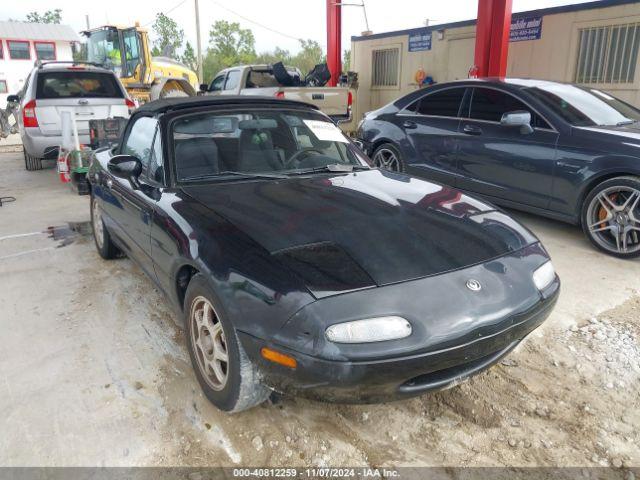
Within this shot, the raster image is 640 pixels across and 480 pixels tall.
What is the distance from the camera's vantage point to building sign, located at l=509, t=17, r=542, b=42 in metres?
10.1

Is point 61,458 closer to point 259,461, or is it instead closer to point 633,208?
point 259,461

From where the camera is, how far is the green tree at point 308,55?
4384 cm

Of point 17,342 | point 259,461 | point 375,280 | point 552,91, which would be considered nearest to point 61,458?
point 259,461

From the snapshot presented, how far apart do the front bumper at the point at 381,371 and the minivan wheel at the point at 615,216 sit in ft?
9.34

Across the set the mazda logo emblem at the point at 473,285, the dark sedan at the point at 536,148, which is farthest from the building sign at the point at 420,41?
the mazda logo emblem at the point at 473,285

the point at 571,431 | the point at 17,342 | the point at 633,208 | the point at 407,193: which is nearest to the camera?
the point at 571,431

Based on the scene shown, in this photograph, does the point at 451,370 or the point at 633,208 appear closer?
the point at 451,370

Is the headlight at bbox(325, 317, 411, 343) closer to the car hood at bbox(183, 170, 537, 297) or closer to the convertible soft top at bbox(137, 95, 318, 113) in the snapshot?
the car hood at bbox(183, 170, 537, 297)

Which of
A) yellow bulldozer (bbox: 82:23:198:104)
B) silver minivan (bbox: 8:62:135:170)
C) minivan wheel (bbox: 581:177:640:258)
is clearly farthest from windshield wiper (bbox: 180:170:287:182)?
yellow bulldozer (bbox: 82:23:198:104)

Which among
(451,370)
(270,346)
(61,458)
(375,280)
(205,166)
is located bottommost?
(61,458)

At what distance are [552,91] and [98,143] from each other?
223 inches

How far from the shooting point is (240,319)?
6.95ft

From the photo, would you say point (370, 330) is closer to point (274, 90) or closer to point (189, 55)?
point (274, 90)

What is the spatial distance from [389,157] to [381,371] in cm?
505
